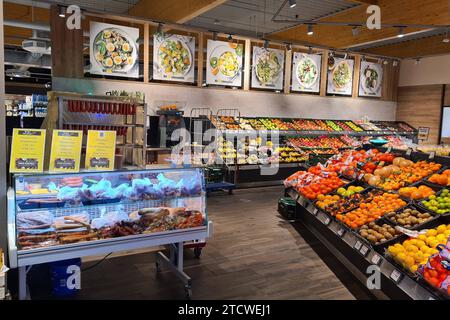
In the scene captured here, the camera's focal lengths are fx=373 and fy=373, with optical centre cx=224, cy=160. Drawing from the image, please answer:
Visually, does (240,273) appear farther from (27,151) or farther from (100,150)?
(27,151)

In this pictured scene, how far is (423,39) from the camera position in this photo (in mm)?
11656

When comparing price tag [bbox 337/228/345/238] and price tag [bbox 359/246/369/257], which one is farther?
price tag [bbox 337/228/345/238]

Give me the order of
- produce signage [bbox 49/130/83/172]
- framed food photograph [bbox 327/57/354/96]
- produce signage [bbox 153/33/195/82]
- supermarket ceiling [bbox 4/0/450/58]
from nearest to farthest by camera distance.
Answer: produce signage [bbox 49/130/83/172], supermarket ceiling [bbox 4/0/450/58], produce signage [bbox 153/33/195/82], framed food photograph [bbox 327/57/354/96]

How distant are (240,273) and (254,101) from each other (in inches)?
256

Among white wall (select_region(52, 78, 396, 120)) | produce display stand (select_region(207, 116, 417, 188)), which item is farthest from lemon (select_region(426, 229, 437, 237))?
white wall (select_region(52, 78, 396, 120))

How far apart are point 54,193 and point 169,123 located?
17.2 ft

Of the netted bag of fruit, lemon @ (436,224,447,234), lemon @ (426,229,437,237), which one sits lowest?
the netted bag of fruit

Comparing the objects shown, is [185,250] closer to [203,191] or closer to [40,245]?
[203,191]

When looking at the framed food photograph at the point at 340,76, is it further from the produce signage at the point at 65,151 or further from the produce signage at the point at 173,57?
the produce signage at the point at 65,151

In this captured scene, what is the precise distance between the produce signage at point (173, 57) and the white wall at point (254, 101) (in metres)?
0.35

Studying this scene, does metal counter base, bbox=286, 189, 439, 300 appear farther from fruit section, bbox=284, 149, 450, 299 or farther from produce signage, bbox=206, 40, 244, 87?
produce signage, bbox=206, 40, 244, 87

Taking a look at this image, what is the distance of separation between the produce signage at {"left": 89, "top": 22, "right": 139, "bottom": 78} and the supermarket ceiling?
588 mm

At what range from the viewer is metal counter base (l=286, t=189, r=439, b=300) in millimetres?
3041

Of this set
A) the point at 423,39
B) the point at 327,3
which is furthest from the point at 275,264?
the point at 423,39
